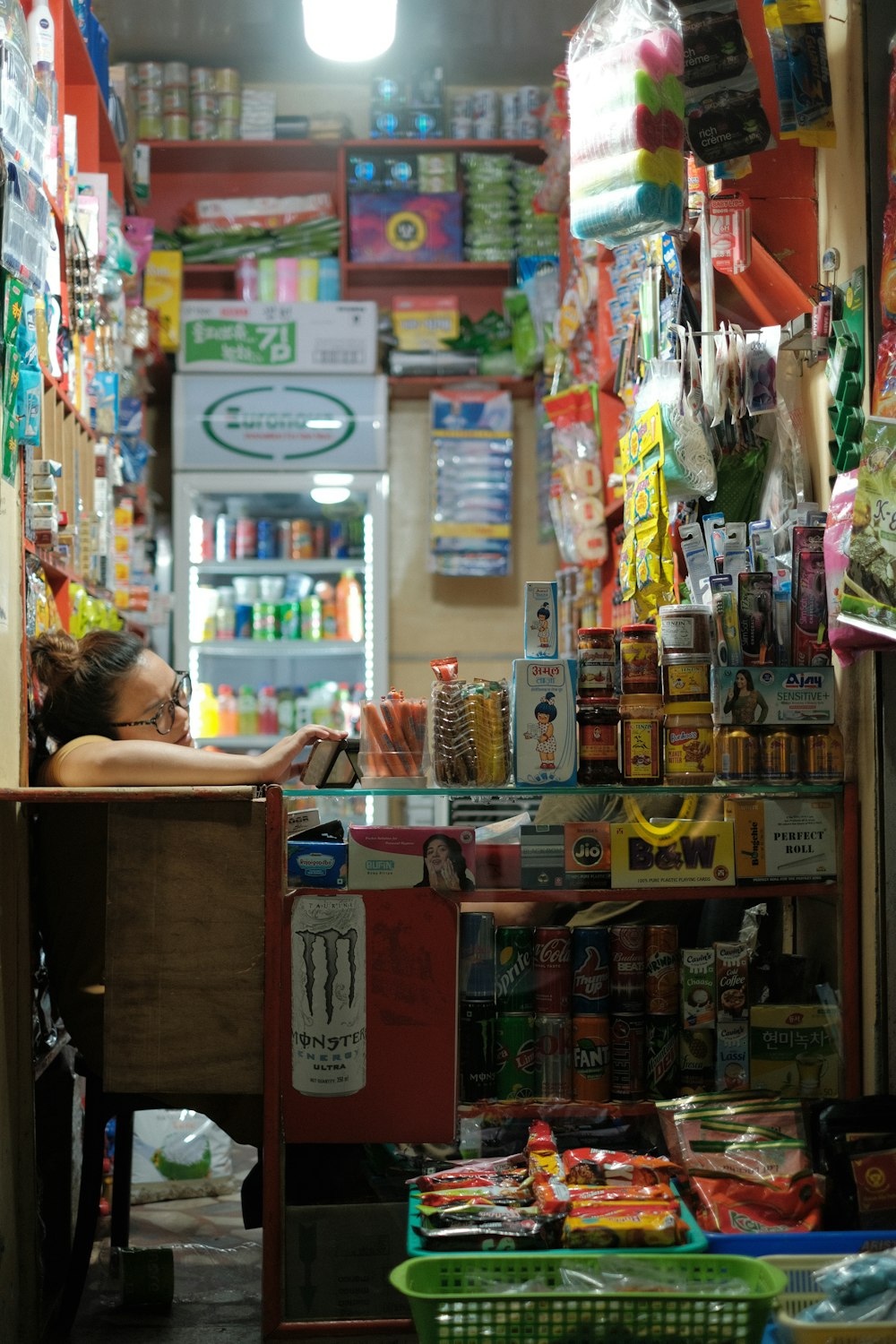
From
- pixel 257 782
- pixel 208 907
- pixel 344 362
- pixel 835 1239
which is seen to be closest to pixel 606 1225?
pixel 835 1239

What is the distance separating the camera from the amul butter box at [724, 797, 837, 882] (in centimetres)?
271

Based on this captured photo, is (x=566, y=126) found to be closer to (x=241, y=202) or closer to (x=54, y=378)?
(x=241, y=202)

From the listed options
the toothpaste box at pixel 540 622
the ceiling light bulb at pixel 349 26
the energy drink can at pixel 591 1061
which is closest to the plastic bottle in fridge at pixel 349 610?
the ceiling light bulb at pixel 349 26

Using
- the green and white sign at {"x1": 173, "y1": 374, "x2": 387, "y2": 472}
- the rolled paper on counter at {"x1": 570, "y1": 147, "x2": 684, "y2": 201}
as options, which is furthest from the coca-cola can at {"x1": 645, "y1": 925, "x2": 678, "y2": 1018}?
the green and white sign at {"x1": 173, "y1": 374, "x2": 387, "y2": 472}

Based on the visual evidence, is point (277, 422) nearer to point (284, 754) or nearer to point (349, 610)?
point (349, 610)

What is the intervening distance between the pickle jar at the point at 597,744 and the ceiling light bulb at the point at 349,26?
3.45m

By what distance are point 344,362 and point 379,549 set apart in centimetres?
83

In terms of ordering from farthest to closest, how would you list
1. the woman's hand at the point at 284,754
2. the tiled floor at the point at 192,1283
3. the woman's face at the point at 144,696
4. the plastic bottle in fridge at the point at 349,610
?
the plastic bottle in fridge at the point at 349,610
the woman's face at the point at 144,696
the woman's hand at the point at 284,754
the tiled floor at the point at 192,1283

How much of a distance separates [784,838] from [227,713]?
11.8 ft

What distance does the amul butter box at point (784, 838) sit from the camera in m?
2.71

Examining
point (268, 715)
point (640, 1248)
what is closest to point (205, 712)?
point (268, 715)

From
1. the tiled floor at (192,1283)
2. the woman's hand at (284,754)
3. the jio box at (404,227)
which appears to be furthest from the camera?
the jio box at (404,227)

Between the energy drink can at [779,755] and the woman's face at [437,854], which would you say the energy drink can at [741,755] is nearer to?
the energy drink can at [779,755]

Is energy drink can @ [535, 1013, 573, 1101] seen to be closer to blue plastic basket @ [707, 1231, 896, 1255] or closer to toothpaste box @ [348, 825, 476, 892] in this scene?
toothpaste box @ [348, 825, 476, 892]
